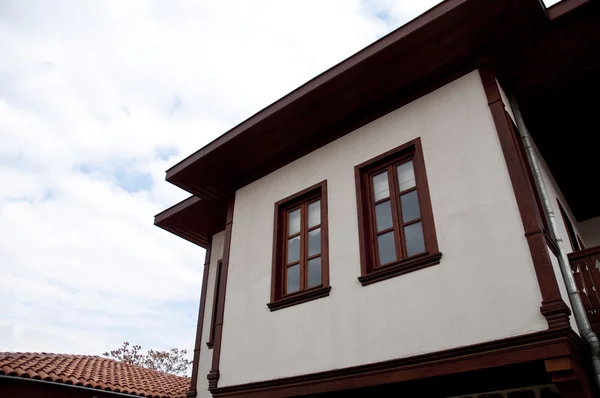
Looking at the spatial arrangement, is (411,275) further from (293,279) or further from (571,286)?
(293,279)

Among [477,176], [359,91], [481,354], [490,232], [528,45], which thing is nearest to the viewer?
[481,354]

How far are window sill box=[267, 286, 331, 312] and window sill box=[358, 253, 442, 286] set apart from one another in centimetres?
55

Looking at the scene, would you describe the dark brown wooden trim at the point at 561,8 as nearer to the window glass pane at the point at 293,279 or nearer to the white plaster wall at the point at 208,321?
the window glass pane at the point at 293,279

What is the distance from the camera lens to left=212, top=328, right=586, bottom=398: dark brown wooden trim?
160 inches

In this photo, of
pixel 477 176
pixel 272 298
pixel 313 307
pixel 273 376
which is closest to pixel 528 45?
pixel 477 176

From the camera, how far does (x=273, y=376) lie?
596 centimetres

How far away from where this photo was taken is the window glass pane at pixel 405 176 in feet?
19.1

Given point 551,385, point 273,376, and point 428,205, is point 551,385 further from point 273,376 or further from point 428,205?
point 273,376

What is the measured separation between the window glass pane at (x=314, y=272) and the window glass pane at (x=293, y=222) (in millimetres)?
648

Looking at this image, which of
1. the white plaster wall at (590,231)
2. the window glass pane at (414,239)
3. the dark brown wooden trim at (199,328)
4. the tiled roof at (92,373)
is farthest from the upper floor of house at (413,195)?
the tiled roof at (92,373)

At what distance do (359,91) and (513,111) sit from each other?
6.13 feet

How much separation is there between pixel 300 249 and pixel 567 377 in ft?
11.5

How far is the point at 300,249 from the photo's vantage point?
21.8 feet

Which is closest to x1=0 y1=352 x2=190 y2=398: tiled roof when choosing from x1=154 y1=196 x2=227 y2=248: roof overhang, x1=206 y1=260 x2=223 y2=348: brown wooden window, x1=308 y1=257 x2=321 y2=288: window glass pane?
x1=206 y1=260 x2=223 y2=348: brown wooden window
